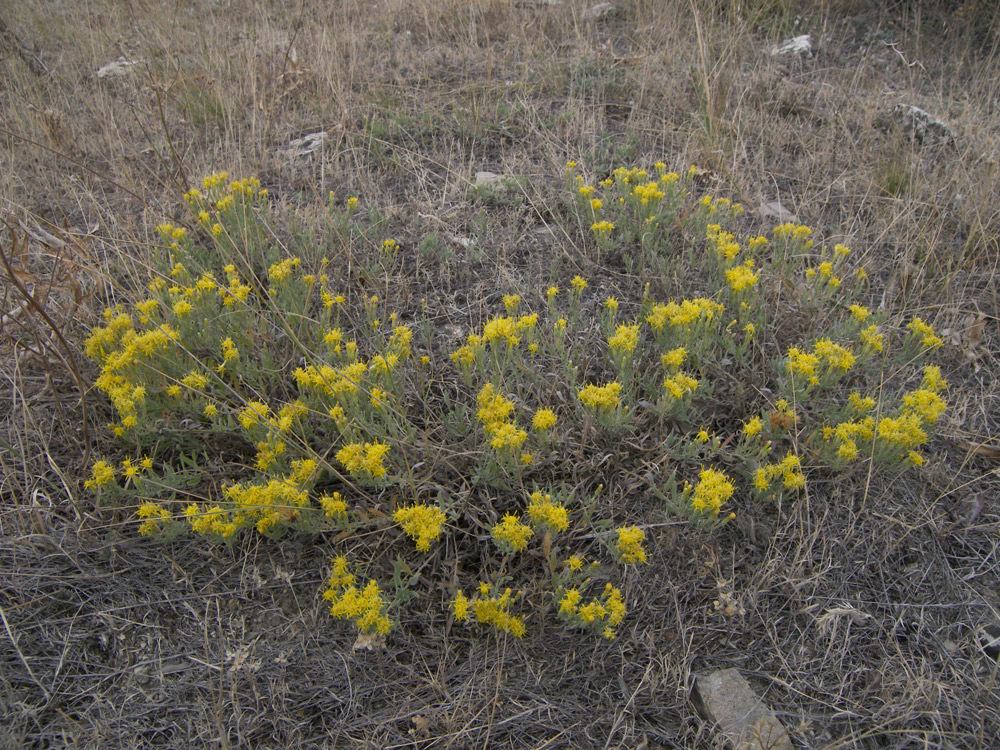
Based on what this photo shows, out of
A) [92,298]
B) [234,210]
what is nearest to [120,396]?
[92,298]

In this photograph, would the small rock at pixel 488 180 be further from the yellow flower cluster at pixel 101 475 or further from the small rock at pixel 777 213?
the yellow flower cluster at pixel 101 475

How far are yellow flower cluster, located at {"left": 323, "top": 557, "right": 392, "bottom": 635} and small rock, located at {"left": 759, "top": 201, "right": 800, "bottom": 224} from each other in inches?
130

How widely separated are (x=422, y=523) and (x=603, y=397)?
0.84 metres

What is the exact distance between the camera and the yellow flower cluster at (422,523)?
2127 millimetres

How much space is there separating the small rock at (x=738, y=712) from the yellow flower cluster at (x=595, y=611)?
36cm

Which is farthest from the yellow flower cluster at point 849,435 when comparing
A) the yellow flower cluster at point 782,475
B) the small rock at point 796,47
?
the small rock at point 796,47

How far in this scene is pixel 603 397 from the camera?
2377mm

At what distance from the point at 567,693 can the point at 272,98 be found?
5.05m

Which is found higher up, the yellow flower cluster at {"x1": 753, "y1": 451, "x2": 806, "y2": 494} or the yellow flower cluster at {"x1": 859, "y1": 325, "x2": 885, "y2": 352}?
the yellow flower cluster at {"x1": 859, "y1": 325, "x2": 885, "y2": 352}

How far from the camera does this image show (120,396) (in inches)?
96.7

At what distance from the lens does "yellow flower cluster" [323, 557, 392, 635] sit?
2.01 m

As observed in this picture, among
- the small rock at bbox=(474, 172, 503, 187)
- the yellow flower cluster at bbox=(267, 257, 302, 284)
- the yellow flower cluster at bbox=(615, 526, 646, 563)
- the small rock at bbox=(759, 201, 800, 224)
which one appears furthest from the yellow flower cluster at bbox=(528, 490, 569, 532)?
the small rock at bbox=(759, 201, 800, 224)

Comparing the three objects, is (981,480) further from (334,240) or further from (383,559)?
(334,240)

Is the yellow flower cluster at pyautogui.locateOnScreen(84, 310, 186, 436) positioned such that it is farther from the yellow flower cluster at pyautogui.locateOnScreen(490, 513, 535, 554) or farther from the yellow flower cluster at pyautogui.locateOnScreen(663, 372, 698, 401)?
the yellow flower cluster at pyautogui.locateOnScreen(663, 372, 698, 401)
